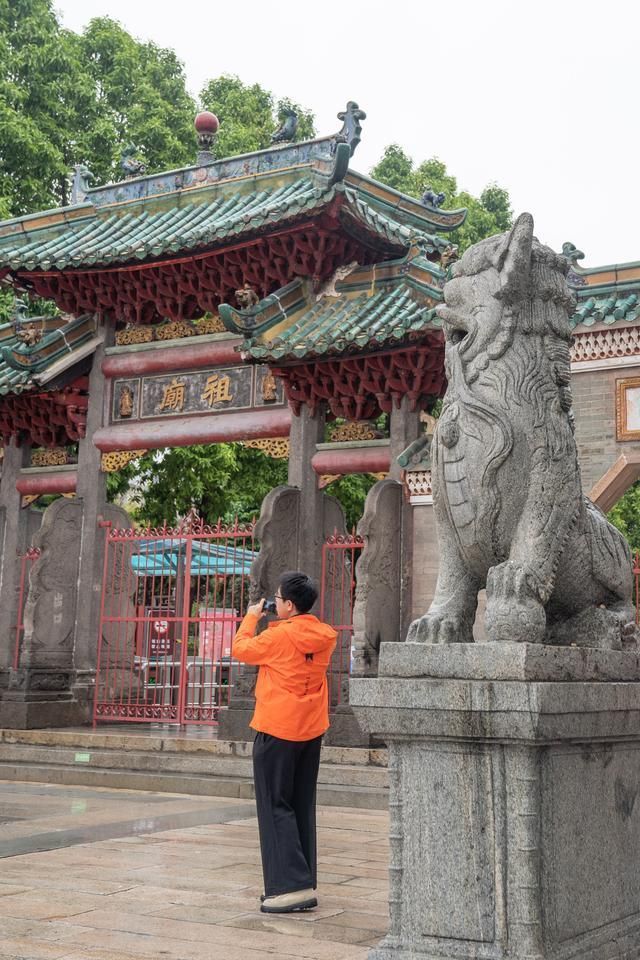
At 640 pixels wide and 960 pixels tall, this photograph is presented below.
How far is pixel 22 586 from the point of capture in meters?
14.9

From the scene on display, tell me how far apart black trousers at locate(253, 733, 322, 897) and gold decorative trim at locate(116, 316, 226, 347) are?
8889mm

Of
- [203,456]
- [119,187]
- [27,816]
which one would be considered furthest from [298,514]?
[203,456]

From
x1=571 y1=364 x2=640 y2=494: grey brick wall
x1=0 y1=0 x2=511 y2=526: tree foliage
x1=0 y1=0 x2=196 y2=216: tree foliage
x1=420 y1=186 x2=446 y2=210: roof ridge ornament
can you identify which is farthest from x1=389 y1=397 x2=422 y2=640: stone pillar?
x1=0 y1=0 x2=196 y2=216: tree foliage

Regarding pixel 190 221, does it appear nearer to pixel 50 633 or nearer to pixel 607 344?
pixel 50 633

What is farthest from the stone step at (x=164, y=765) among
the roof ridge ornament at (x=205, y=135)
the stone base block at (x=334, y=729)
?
the roof ridge ornament at (x=205, y=135)

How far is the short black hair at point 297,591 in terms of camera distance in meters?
5.67

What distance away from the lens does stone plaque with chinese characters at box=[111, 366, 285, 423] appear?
13484 millimetres

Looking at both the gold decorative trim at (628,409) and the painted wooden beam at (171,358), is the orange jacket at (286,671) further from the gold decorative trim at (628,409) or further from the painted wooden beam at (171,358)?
the painted wooden beam at (171,358)

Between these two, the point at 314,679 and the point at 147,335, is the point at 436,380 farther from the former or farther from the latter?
the point at 314,679

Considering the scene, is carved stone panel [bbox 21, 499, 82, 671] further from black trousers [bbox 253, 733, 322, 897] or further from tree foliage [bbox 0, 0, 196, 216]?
tree foliage [bbox 0, 0, 196, 216]

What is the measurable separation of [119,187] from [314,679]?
11.9 metres

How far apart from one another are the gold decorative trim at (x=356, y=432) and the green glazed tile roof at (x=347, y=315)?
1.12 meters

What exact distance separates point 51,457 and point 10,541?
125 centimetres

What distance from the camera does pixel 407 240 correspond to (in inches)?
507
